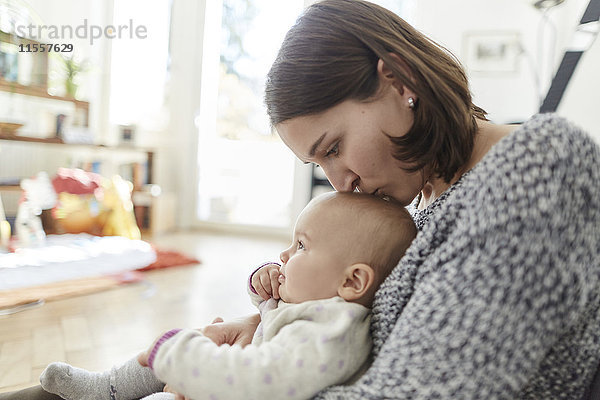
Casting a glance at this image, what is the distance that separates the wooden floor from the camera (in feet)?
6.05

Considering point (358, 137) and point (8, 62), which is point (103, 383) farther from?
point (8, 62)

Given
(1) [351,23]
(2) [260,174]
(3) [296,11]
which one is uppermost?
(3) [296,11]

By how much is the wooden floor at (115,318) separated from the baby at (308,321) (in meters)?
0.83

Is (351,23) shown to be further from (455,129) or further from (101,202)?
(101,202)

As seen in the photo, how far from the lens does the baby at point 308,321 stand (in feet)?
2.46

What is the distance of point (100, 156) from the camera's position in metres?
4.77

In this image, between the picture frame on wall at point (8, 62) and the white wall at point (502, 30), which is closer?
the picture frame on wall at point (8, 62)

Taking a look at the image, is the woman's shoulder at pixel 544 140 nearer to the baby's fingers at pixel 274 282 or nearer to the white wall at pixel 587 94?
the baby's fingers at pixel 274 282

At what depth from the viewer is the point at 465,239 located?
0.67 meters

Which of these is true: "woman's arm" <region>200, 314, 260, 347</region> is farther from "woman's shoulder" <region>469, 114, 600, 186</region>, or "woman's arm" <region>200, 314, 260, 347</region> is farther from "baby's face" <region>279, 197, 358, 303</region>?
"woman's shoulder" <region>469, 114, 600, 186</region>

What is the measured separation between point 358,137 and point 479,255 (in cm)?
36

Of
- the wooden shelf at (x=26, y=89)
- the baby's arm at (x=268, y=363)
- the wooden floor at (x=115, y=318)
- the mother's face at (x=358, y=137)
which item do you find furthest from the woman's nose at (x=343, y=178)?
the wooden shelf at (x=26, y=89)

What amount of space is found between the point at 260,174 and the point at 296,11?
159 cm

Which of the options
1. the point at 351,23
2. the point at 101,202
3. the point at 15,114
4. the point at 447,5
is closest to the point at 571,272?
the point at 351,23
